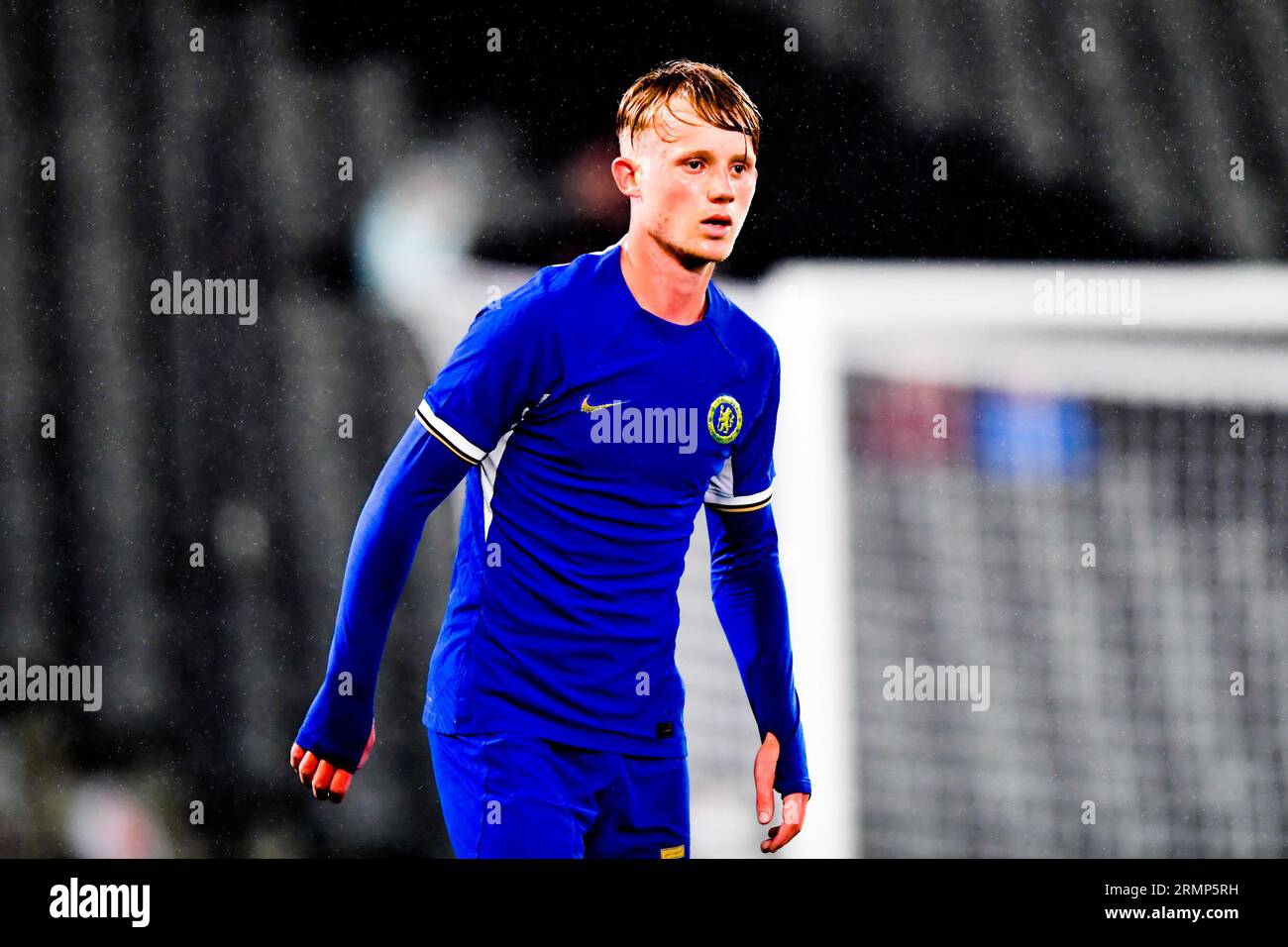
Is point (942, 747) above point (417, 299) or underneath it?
underneath

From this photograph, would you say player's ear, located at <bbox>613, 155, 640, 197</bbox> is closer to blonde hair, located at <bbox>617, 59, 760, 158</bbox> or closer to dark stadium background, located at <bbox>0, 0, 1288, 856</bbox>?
blonde hair, located at <bbox>617, 59, 760, 158</bbox>

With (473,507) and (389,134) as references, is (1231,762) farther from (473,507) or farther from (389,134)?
(389,134)

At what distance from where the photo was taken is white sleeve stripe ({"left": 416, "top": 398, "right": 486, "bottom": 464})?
219cm

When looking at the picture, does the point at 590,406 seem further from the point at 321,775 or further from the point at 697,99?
the point at 321,775

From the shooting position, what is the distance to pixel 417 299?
11.9 feet

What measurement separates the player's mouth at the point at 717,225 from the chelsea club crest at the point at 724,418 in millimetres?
276

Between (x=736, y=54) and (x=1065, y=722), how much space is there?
6.31 ft

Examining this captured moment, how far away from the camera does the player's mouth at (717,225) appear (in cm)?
232

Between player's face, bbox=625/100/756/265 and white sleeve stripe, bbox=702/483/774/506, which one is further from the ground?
player's face, bbox=625/100/756/265

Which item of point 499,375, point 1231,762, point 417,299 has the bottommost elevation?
point 1231,762

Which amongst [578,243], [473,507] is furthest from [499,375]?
[578,243]

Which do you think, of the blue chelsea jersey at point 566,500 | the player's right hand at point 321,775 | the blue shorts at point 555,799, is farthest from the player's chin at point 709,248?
the player's right hand at point 321,775

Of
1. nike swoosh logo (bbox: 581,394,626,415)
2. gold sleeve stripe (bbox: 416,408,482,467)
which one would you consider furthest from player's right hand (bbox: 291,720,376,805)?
nike swoosh logo (bbox: 581,394,626,415)

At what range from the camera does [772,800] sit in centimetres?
254
